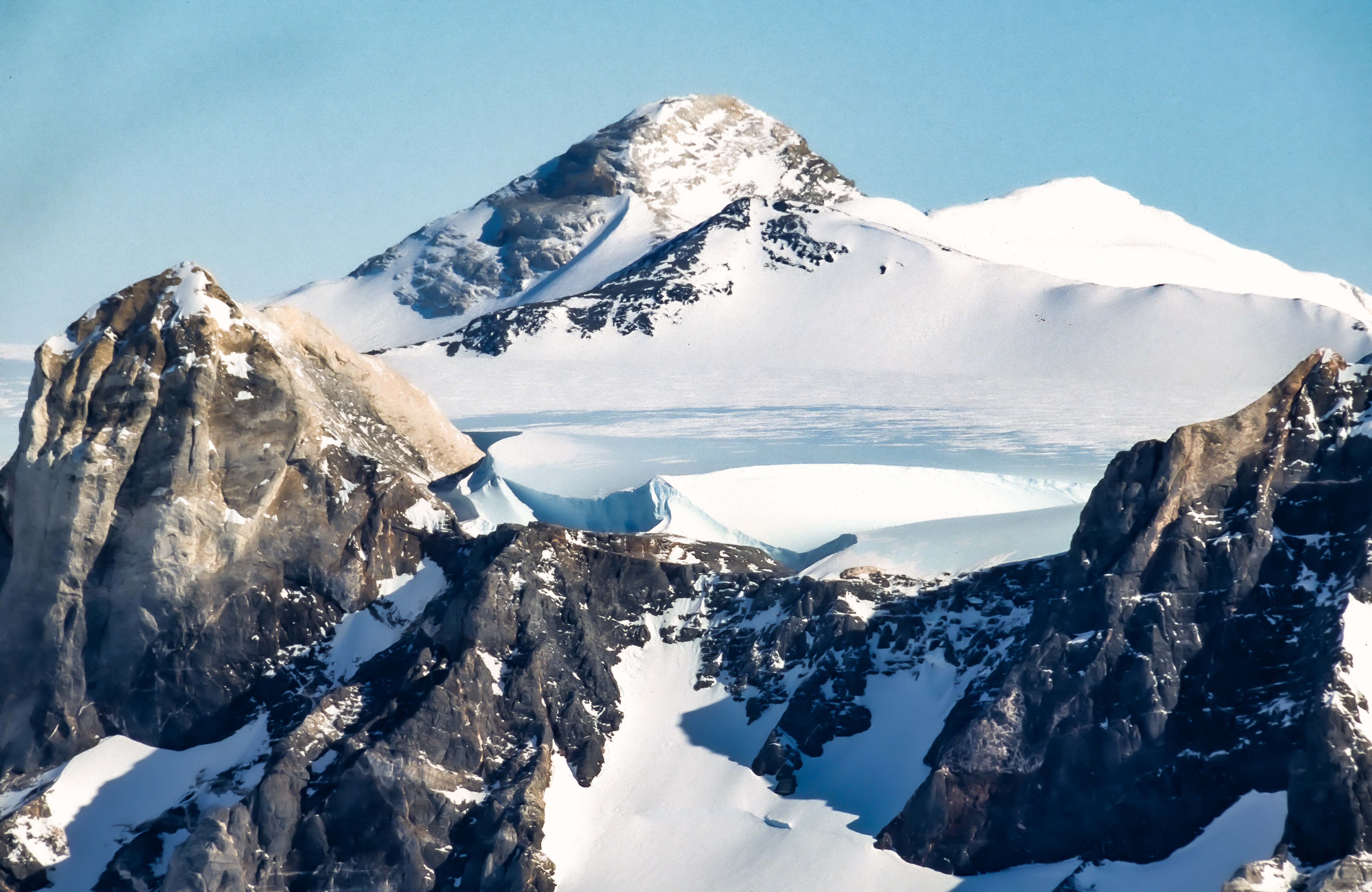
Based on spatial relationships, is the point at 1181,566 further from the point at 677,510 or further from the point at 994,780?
the point at 677,510

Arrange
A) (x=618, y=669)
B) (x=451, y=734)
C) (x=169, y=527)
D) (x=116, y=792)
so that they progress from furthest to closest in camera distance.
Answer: (x=618, y=669), (x=169, y=527), (x=116, y=792), (x=451, y=734)

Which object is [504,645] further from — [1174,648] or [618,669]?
[1174,648]

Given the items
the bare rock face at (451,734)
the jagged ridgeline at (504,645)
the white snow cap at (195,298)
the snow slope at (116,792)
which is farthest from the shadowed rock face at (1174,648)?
the white snow cap at (195,298)

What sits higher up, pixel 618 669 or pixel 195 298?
pixel 195 298

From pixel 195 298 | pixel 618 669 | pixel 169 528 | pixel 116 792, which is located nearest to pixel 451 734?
pixel 618 669

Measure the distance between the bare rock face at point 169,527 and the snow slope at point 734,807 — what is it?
1918 centimetres

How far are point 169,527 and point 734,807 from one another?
38845 mm

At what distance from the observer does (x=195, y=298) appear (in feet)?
403

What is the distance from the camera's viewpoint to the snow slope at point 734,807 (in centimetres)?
10500

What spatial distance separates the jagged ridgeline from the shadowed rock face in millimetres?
165

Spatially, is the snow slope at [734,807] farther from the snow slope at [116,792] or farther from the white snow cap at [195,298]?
the white snow cap at [195,298]

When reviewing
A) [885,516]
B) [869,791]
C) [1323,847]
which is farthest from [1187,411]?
[1323,847]

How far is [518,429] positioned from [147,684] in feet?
256

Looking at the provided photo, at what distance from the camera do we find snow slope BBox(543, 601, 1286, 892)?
105 metres
